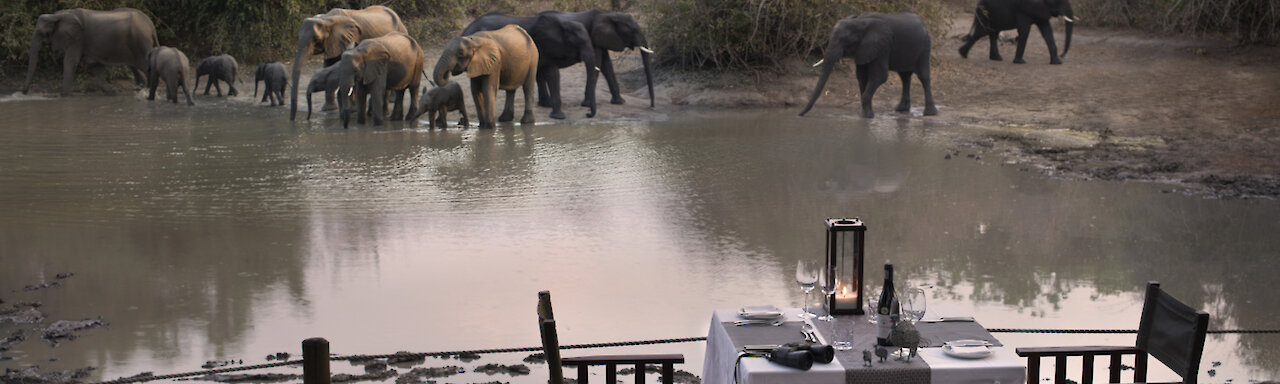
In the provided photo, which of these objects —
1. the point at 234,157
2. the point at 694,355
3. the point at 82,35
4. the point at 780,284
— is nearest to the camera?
the point at 694,355

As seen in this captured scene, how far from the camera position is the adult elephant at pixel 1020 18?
2114 centimetres

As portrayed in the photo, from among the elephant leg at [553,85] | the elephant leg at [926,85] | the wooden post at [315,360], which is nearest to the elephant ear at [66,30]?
the elephant leg at [553,85]

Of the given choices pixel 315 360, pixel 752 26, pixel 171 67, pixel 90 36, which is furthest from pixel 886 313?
pixel 90 36

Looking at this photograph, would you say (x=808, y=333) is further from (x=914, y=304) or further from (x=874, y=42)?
(x=874, y=42)

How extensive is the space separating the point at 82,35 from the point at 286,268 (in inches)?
512

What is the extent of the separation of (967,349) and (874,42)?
493 inches

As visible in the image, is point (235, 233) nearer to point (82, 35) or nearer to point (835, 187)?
point (835, 187)

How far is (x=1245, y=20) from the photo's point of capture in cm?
2148

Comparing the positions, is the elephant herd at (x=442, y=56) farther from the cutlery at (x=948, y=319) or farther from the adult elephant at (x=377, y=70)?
the cutlery at (x=948, y=319)

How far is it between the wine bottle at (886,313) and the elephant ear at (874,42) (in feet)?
40.0

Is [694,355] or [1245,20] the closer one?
[694,355]

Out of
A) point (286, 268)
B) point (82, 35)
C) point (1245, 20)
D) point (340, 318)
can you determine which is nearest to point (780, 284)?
point (340, 318)

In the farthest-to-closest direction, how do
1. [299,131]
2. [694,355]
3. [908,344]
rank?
[299,131] → [694,355] → [908,344]

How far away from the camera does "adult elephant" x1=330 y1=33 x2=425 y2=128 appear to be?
14625mm
